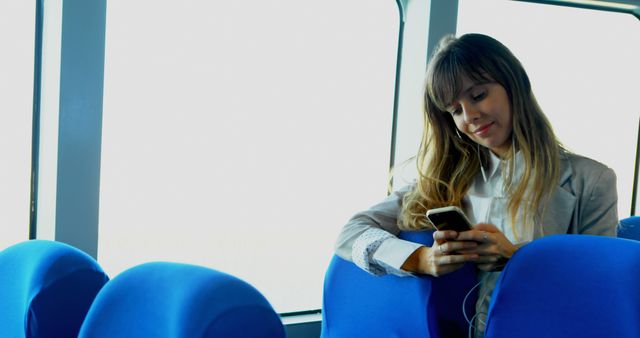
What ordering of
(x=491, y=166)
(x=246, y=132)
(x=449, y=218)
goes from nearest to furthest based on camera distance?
(x=449, y=218) → (x=491, y=166) → (x=246, y=132)

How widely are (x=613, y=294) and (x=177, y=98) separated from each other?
2.16m

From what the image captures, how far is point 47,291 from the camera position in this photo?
183 cm

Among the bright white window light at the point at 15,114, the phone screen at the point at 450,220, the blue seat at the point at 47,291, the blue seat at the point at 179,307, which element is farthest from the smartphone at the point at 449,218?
the bright white window light at the point at 15,114

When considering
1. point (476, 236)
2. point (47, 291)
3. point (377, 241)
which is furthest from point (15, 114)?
point (476, 236)

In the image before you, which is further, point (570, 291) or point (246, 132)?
point (246, 132)

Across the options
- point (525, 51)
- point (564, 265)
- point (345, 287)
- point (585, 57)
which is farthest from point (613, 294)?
point (585, 57)

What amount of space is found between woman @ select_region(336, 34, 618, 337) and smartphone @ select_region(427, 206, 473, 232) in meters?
0.02

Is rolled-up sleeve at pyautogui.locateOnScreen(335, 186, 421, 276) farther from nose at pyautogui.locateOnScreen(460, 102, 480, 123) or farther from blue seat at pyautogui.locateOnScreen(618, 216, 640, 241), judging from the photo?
blue seat at pyautogui.locateOnScreen(618, 216, 640, 241)

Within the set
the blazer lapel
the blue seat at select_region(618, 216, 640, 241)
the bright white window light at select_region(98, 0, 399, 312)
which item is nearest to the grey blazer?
the blazer lapel

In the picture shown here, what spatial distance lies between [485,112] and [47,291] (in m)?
1.29

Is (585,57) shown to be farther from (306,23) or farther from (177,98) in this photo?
(177,98)

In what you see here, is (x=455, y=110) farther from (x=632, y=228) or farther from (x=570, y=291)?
(x=632, y=228)

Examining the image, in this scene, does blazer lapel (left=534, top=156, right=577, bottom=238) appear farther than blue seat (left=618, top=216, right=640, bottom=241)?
No

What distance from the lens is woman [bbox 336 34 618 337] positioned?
192 centimetres
